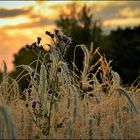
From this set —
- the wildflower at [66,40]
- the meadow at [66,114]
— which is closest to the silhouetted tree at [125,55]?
the meadow at [66,114]

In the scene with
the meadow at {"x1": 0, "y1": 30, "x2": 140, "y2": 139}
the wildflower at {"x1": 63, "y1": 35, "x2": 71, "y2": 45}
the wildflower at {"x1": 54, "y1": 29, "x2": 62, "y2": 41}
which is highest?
the wildflower at {"x1": 54, "y1": 29, "x2": 62, "y2": 41}

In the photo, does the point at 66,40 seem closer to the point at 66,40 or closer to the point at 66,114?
the point at 66,40

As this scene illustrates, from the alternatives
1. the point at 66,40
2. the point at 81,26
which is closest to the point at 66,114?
the point at 66,40

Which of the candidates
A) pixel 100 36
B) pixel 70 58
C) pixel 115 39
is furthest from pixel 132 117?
pixel 100 36

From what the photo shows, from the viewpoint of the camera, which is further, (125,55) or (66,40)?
(125,55)

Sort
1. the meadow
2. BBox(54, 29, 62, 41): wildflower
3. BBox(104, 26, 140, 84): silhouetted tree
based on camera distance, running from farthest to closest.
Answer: BBox(104, 26, 140, 84): silhouetted tree, BBox(54, 29, 62, 41): wildflower, the meadow

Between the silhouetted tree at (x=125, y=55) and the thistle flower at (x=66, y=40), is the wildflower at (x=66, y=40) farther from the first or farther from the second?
the silhouetted tree at (x=125, y=55)

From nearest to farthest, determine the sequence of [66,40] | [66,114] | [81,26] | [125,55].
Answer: [66,114] → [66,40] → [125,55] → [81,26]

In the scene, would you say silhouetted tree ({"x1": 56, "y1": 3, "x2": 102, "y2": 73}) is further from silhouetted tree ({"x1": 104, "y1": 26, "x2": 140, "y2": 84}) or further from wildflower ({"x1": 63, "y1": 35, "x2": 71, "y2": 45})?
wildflower ({"x1": 63, "y1": 35, "x2": 71, "y2": 45})

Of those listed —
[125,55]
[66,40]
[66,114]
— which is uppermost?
[125,55]

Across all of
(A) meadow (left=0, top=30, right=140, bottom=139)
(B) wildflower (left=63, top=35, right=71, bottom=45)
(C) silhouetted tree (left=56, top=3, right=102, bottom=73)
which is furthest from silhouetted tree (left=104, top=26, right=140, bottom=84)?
(B) wildflower (left=63, top=35, right=71, bottom=45)

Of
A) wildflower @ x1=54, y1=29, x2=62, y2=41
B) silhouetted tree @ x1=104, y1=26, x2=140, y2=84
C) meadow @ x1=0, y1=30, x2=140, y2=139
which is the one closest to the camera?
meadow @ x1=0, y1=30, x2=140, y2=139

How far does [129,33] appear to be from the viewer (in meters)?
36.8

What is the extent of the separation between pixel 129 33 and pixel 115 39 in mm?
2683
